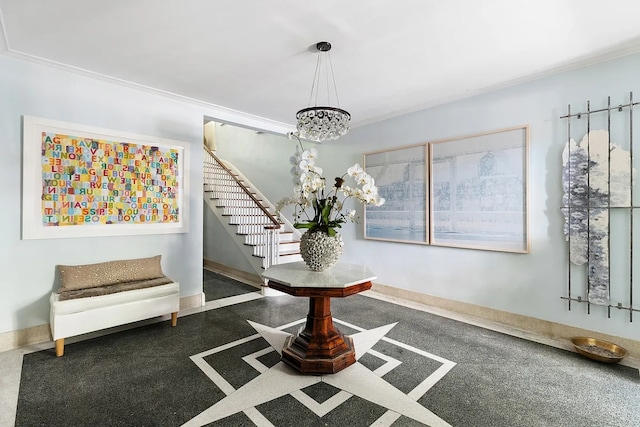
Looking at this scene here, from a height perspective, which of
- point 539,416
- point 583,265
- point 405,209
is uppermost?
point 405,209

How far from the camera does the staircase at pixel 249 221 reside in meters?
4.56

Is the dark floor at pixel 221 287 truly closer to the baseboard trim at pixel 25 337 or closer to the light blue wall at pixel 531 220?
the baseboard trim at pixel 25 337

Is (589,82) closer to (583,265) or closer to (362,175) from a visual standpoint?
(583,265)

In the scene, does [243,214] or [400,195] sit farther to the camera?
[243,214]

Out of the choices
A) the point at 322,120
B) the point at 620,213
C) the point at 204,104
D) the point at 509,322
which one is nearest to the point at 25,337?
the point at 204,104

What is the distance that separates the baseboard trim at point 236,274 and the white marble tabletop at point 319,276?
7.30 feet

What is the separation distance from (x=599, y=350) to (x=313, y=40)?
3.55 metres

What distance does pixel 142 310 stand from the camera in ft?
9.51

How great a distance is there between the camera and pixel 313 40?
236 centimetres

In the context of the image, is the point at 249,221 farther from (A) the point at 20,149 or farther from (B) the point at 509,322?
(B) the point at 509,322

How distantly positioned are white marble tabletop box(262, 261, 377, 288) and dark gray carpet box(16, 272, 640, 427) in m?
0.72

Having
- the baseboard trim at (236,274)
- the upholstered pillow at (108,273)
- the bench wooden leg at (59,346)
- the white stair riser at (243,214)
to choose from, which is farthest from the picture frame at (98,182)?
the baseboard trim at (236,274)

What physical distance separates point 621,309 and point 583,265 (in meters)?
0.43

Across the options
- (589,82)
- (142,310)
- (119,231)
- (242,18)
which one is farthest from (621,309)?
(119,231)
